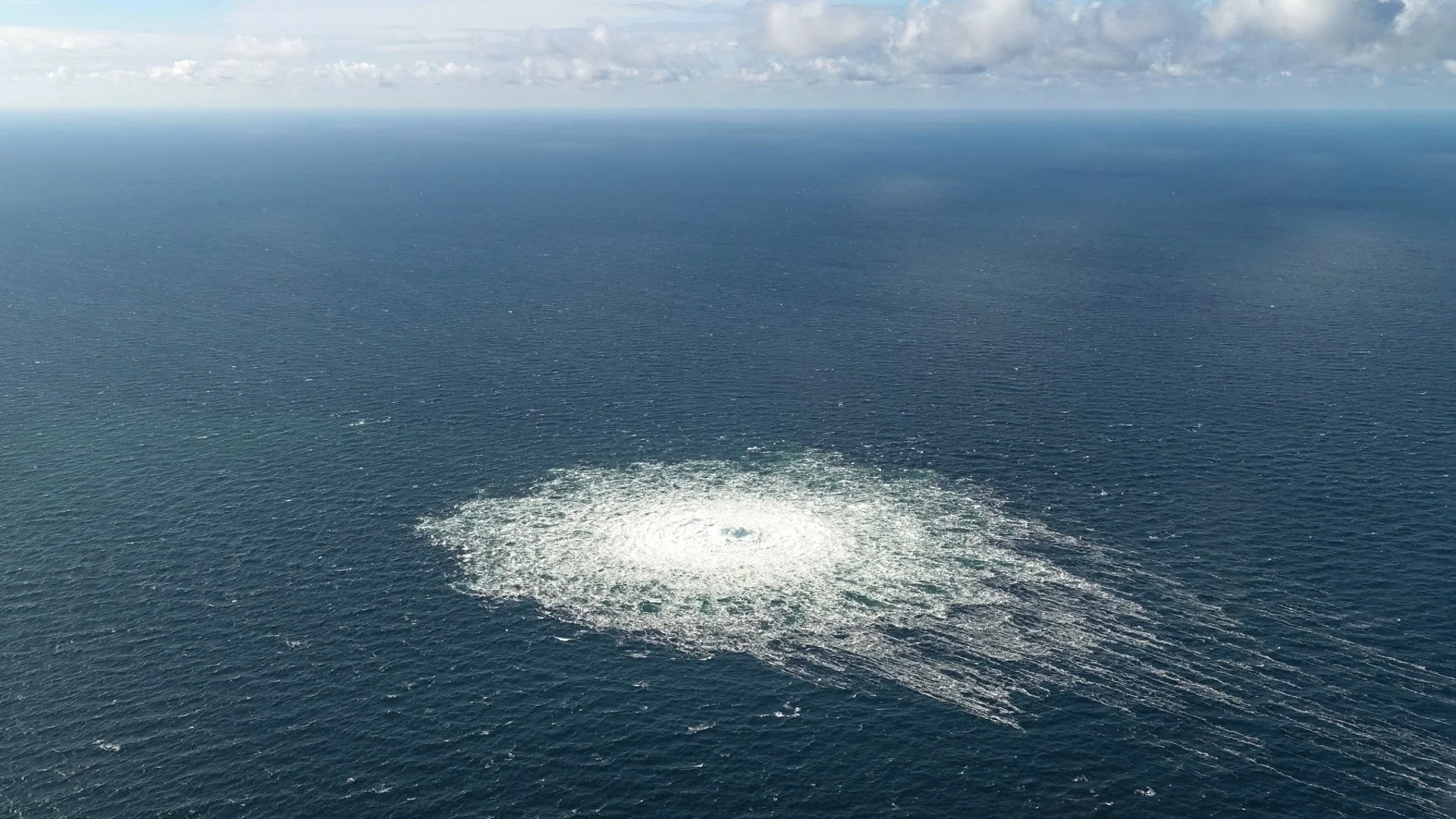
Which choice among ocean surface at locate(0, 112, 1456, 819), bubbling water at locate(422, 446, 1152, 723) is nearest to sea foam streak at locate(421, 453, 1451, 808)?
bubbling water at locate(422, 446, 1152, 723)

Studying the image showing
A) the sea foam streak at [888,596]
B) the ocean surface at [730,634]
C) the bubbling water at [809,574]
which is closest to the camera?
the ocean surface at [730,634]

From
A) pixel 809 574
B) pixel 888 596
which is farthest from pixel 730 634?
pixel 888 596

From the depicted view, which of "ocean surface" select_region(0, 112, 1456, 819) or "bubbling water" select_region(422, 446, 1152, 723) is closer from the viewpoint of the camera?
"ocean surface" select_region(0, 112, 1456, 819)

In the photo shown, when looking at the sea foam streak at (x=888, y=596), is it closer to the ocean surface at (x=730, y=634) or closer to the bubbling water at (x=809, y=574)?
the bubbling water at (x=809, y=574)

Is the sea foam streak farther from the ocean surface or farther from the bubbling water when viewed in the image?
the ocean surface

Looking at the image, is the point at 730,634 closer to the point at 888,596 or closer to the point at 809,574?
the point at 809,574

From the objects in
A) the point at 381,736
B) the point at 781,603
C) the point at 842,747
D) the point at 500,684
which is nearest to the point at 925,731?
the point at 842,747

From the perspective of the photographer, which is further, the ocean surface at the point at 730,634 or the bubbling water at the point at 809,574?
the bubbling water at the point at 809,574

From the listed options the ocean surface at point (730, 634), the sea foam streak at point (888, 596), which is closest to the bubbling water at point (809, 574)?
the sea foam streak at point (888, 596)
